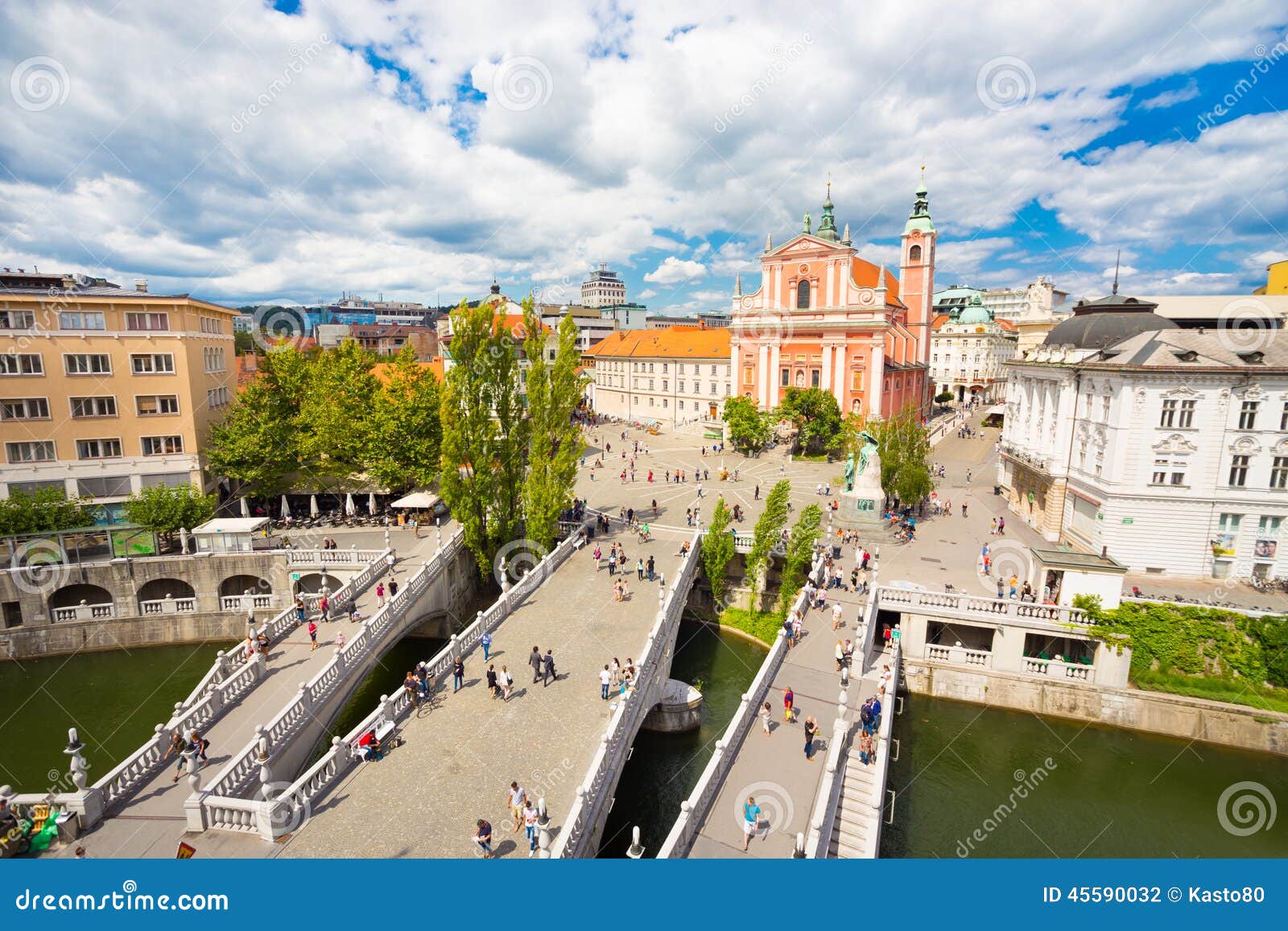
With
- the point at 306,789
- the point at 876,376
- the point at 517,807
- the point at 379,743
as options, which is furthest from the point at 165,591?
the point at 876,376

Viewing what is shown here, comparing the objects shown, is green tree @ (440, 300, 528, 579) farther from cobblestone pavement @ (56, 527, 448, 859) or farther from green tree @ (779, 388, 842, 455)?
green tree @ (779, 388, 842, 455)

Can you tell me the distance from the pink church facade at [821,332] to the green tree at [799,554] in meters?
35.5

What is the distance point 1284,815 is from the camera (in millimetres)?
20578

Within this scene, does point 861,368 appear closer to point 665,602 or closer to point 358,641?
point 665,602

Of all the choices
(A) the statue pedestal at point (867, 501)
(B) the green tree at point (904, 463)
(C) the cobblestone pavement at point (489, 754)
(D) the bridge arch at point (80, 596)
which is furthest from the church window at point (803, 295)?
(D) the bridge arch at point (80, 596)

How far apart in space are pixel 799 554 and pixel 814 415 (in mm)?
31800

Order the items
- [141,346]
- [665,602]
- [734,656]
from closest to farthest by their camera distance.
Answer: [665,602] → [734,656] → [141,346]

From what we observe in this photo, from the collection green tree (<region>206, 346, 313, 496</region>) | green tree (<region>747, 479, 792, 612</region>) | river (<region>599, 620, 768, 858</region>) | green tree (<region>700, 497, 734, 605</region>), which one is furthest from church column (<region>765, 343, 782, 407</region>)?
green tree (<region>206, 346, 313, 496</region>)

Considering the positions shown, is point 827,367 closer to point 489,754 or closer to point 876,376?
point 876,376

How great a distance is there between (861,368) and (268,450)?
5149 centimetres

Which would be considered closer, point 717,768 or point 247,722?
point 717,768

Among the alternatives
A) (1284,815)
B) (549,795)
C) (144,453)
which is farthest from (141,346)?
(1284,815)

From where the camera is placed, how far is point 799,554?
29.9 meters

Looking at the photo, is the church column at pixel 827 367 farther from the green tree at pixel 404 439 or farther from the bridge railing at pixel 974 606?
the green tree at pixel 404 439
